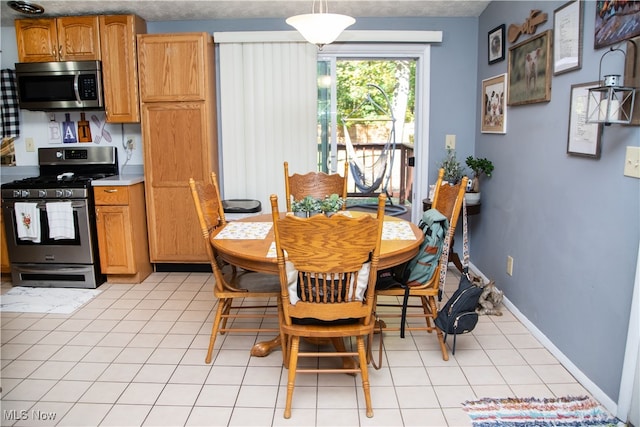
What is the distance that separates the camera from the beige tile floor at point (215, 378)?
2090mm

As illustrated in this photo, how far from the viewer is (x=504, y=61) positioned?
3.35m

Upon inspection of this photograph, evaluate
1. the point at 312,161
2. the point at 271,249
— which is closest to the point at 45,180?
the point at 312,161

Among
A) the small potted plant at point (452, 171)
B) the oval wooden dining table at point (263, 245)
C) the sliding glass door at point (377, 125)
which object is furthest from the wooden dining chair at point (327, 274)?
the sliding glass door at point (377, 125)

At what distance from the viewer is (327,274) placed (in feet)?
6.44

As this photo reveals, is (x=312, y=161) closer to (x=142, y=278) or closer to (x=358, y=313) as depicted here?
(x=142, y=278)

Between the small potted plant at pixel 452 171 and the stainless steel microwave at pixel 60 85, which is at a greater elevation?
the stainless steel microwave at pixel 60 85

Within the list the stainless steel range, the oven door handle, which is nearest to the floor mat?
the stainless steel range

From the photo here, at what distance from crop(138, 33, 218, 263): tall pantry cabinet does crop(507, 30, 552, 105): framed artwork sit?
229 centimetres

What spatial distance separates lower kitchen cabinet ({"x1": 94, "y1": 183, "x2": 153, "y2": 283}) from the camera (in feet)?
12.1

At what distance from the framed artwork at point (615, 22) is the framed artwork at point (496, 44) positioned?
122 cm

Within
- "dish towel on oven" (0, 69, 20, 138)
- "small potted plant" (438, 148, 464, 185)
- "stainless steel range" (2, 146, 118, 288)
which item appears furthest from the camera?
"dish towel on oven" (0, 69, 20, 138)

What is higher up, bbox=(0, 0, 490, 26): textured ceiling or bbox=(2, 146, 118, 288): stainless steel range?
bbox=(0, 0, 490, 26): textured ceiling

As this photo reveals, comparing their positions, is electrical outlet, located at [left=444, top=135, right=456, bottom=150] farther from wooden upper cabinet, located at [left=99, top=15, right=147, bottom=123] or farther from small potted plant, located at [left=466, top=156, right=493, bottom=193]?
wooden upper cabinet, located at [left=99, top=15, right=147, bottom=123]

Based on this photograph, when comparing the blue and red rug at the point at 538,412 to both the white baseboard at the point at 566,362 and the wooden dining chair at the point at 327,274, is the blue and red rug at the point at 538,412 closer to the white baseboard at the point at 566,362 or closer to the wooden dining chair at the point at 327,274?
the white baseboard at the point at 566,362
